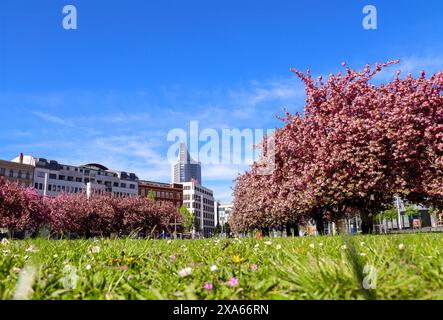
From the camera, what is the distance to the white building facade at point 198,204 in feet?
576

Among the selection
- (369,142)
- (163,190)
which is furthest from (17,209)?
(163,190)

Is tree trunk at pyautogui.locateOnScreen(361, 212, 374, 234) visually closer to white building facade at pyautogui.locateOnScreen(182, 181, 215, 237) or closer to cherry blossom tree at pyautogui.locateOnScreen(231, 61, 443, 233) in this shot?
cherry blossom tree at pyautogui.locateOnScreen(231, 61, 443, 233)

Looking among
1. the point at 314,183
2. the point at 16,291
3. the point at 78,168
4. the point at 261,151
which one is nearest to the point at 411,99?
the point at 314,183

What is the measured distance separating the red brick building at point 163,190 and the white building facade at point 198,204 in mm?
14269

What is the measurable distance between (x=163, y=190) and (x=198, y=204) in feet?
117

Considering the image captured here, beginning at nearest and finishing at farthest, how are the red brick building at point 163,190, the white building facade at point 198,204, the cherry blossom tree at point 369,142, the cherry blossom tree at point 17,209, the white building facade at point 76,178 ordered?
1. the cherry blossom tree at point 369,142
2. the cherry blossom tree at point 17,209
3. the white building facade at point 76,178
4. the red brick building at point 163,190
5. the white building facade at point 198,204

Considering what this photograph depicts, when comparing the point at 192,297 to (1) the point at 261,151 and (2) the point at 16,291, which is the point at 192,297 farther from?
(1) the point at 261,151

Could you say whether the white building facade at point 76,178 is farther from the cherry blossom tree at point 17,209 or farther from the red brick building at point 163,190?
the cherry blossom tree at point 17,209

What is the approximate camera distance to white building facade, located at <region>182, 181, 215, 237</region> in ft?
576

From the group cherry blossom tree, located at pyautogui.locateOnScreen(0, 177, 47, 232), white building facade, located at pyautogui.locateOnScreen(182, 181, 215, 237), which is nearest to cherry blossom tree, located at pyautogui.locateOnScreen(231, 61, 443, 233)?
cherry blossom tree, located at pyautogui.locateOnScreen(0, 177, 47, 232)

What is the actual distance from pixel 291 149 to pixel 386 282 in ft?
73.7

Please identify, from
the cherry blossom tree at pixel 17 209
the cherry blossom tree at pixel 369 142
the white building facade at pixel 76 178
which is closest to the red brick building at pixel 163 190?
the white building facade at pixel 76 178

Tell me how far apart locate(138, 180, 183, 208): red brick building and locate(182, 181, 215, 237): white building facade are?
1427 centimetres
